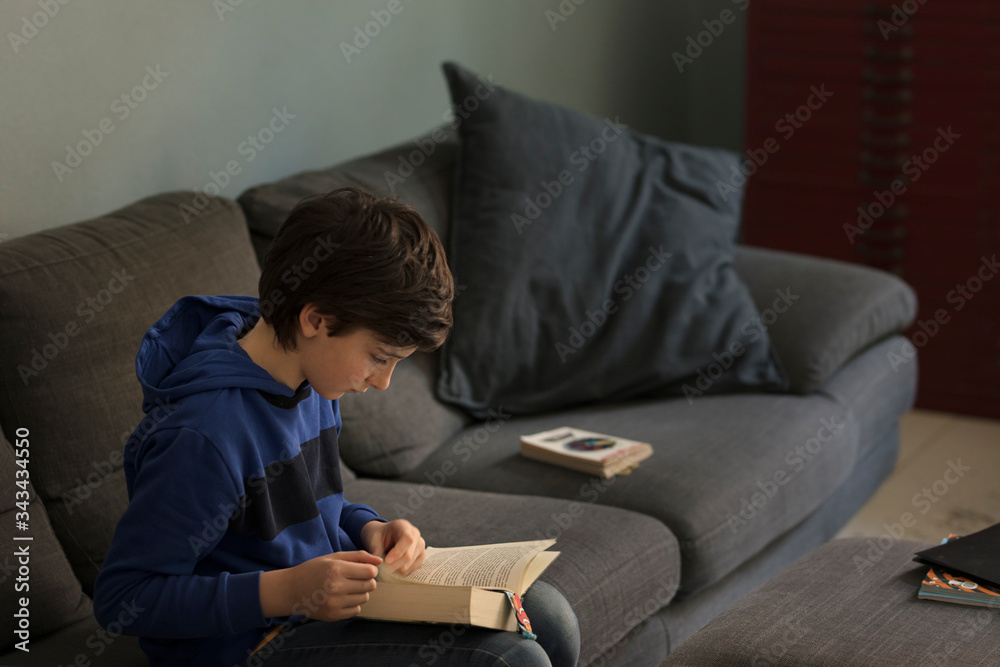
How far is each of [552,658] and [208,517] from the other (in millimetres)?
486

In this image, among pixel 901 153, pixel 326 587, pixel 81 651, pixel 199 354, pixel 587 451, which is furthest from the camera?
pixel 901 153

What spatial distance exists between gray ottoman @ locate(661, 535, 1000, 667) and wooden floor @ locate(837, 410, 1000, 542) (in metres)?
0.95

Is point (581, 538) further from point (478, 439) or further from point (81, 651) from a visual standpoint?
point (81, 651)

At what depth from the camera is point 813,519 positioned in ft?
7.44

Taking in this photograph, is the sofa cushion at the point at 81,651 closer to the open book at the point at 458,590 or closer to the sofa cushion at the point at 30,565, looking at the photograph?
A: the sofa cushion at the point at 30,565

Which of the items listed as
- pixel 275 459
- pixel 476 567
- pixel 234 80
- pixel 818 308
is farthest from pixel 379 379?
pixel 818 308

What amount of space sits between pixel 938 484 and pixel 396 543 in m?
1.90

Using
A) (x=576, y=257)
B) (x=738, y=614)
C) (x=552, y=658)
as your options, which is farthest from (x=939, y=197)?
(x=552, y=658)

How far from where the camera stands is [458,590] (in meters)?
1.22

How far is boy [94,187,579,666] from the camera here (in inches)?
44.8

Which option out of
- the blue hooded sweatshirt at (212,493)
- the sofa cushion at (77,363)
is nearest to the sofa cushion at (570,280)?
the sofa cushion at (77,363)

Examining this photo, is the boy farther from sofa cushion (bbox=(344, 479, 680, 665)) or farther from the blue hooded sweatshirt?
sofa cushion (bbox=(344, 479, 680, 665))

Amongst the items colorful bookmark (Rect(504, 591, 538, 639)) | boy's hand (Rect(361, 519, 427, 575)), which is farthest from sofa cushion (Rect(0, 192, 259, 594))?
colorful bookmark (Rect(504, 591, 538, 639))

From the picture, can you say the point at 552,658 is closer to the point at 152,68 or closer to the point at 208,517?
the point at 208,517
